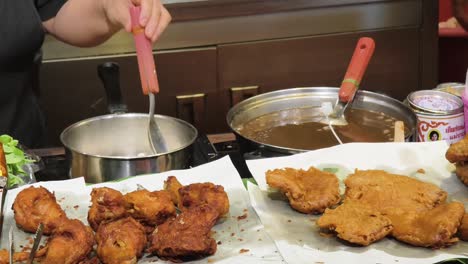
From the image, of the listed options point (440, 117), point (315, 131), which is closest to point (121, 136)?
point (315, 131)

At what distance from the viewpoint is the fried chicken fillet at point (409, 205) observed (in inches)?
62.7

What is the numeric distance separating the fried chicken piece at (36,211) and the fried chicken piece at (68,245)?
0.06 meters

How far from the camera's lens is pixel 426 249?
1.60 m

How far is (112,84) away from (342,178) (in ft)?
2.69

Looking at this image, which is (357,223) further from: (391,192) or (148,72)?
(148,72)

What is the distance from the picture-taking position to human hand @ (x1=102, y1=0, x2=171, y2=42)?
2.15 m

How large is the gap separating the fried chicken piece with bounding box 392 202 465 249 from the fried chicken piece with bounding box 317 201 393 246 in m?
0.03

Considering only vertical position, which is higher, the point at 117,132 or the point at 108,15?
the point at 108,15

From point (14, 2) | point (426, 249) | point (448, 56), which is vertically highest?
point (14, 2)

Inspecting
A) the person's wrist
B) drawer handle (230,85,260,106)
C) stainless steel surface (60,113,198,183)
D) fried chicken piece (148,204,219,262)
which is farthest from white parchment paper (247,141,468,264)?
drawer handle (230,85,260,106)

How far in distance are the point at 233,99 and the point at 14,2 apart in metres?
1.62

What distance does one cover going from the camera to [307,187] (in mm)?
1846

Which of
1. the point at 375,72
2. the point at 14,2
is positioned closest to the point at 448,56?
the point at 375,72

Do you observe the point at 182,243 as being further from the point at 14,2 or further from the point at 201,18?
the point at 201,18
